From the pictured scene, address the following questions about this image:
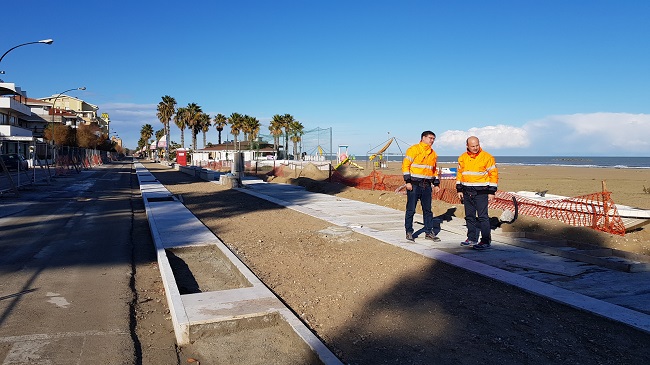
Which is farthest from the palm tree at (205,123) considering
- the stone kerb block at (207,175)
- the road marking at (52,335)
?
the road marking at (52,335)

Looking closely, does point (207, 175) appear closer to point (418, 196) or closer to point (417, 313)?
point (418, 196)

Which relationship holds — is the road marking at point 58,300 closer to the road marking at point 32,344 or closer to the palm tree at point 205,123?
the road marking at point 32,344

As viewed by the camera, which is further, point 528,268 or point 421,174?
point 421,174

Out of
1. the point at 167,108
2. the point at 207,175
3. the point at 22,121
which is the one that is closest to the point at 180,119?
the point at 167,108

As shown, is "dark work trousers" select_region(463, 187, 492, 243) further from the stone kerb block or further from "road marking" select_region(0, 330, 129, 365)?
the stone kerb block

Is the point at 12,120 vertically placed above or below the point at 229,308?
above

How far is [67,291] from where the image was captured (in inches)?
245

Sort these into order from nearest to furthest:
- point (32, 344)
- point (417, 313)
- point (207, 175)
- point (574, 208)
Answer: point (32, 344) < point (417, 313) < point (574, 208) < point (207, 175)

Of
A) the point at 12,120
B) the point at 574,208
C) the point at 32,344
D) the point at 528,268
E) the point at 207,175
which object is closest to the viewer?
the point at 32,344

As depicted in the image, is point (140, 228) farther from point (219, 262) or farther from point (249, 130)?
point (249, 130)

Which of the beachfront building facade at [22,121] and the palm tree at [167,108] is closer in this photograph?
the beachfront building facade at [22,121]

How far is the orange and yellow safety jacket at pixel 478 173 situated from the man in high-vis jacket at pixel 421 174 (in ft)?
1.47

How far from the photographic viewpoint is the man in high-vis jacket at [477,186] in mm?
7871

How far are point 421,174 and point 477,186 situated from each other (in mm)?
951
